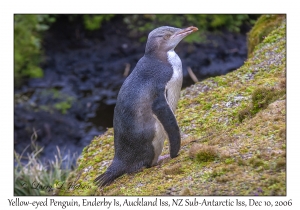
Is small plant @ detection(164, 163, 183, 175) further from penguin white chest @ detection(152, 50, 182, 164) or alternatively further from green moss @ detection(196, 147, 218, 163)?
penguin white chest @ detection(152, 50, 182, 164)

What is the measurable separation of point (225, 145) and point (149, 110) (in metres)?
0.77

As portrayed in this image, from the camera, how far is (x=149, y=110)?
4562 mm

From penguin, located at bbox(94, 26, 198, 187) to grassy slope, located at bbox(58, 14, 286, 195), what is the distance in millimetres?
140

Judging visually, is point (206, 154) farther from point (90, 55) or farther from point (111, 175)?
point (90, 55)

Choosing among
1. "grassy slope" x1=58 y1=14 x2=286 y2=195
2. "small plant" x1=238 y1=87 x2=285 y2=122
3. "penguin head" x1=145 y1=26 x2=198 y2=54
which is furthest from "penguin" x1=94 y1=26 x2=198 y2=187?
"small plant" x1=238 y1=87 x2=285 y2=122

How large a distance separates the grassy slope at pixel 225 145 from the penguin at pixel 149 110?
0.14m

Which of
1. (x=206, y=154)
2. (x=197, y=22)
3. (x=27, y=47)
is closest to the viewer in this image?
(x=206, y=154)

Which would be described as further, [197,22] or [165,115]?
[197,22]

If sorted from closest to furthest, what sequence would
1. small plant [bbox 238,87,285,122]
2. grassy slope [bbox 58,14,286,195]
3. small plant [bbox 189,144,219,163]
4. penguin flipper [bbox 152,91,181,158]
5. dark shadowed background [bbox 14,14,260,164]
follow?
grassy slope [bbox 58,14,286,195]
small plant [bbox 189,144,219,163]
penguin flipper [bbox 152,91,181,158]
small plant [bbox 238,87,285,122]
dark shadowed background [bbox 14,14,260,164]

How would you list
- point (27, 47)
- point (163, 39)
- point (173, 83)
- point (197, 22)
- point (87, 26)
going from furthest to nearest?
point (87, 26) → point (197, 22) → point (27, 47) → point (163, 39) → point (173, 83)

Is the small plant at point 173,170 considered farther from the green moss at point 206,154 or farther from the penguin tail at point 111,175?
the penguin tail at point 111,175

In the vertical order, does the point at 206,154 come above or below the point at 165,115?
below

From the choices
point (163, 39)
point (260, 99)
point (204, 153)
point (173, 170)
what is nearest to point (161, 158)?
point (173, 170)

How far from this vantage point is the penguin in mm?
4555
